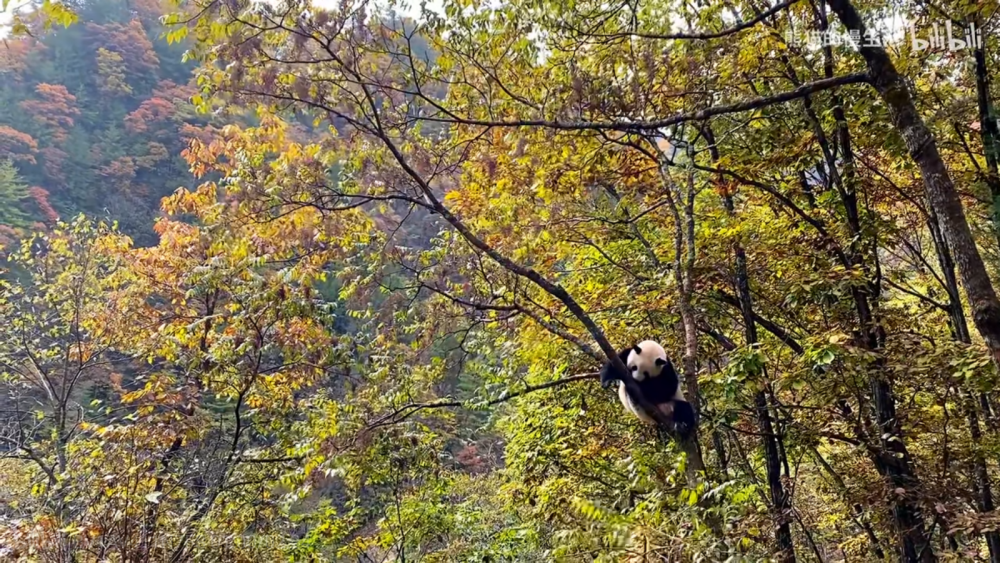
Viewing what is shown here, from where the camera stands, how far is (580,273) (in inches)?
273

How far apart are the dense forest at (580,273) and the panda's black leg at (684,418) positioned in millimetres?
77

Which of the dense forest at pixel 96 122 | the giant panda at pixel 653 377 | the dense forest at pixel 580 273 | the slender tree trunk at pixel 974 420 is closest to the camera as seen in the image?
the dense forest at pixel 580 273

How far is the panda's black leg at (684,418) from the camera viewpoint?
11.5 ft

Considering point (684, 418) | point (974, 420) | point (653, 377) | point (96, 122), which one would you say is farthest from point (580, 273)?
point (96, 122)

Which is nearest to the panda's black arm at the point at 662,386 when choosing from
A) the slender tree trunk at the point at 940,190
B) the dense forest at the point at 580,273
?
the dense forest at the point at 580,273

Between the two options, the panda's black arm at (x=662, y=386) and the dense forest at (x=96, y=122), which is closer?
the panda's black arm at (x=662, y=386)

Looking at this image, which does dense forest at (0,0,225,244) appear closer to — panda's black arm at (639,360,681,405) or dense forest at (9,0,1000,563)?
dense forest at (9,0,1000,563)

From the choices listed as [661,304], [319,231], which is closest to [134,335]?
[319,231]

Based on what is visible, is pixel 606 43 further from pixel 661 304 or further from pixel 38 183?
pixel 38 183

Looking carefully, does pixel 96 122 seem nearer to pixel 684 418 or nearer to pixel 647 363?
pixel 647 363

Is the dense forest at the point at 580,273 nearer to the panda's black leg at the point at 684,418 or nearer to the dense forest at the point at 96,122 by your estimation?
the panda's black leg at the point at 684,418

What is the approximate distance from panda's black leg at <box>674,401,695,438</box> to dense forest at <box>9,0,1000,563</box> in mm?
77

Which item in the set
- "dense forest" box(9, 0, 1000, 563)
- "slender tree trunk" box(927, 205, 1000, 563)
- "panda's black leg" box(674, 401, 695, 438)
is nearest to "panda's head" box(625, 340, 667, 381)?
"dense forest" box(9, 0, 1000, 563)

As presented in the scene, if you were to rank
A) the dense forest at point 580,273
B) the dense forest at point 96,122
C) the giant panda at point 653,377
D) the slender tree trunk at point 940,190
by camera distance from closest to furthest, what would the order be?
1. the slender tree trunk at point 940,190
2. the dense forest at point 580,273
3. the giant panda at point 653,377
4. the dense forest at point 96,122
